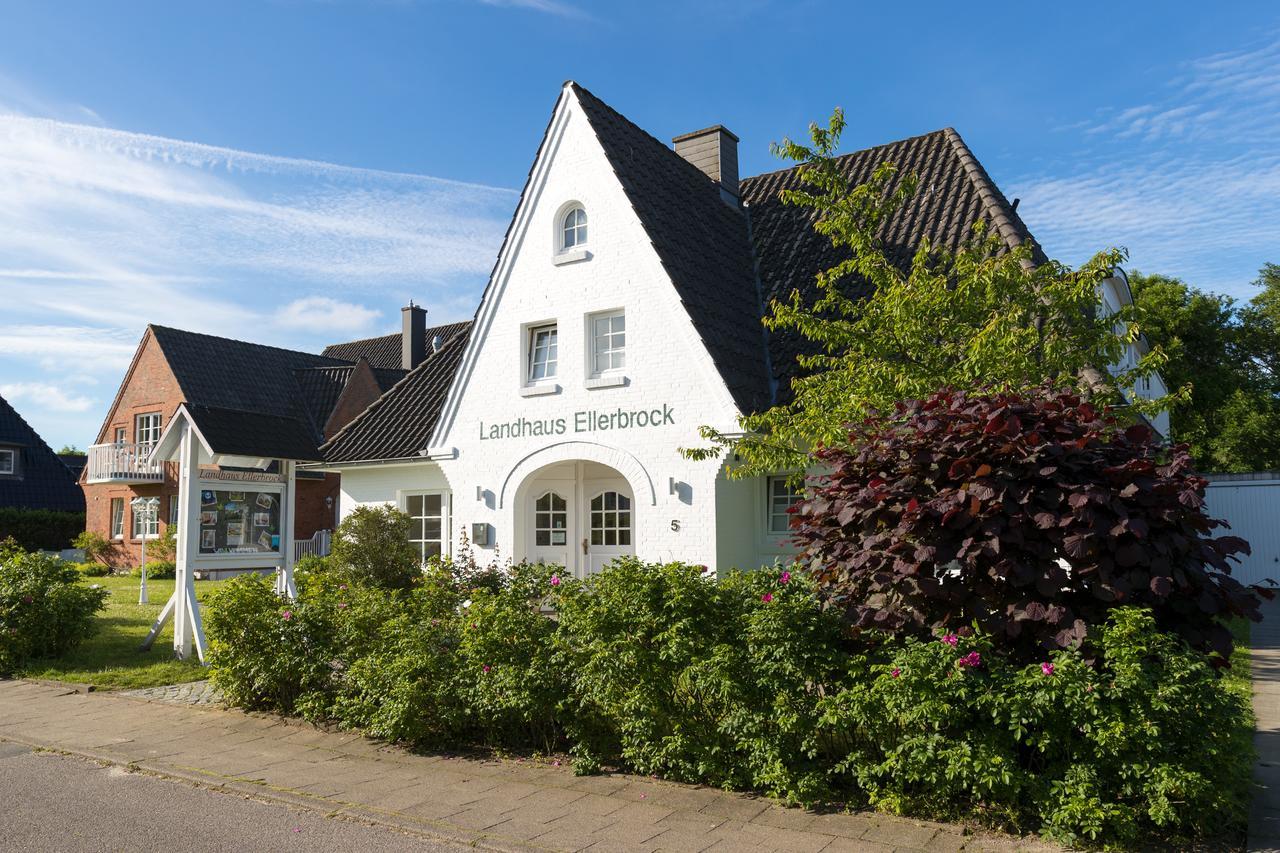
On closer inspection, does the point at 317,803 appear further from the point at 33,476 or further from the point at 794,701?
the point at 33,476

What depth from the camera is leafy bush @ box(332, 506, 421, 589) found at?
15.1 m

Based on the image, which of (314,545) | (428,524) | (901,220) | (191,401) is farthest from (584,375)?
(191,401)

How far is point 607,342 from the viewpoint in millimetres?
15625

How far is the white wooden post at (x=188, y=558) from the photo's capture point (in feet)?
40.1

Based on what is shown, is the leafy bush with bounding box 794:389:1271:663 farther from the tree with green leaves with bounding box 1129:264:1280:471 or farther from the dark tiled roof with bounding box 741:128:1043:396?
the tree with green leaves with bounding box 1129:264:1280:471

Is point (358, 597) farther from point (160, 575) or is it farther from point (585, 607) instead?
point (160, 575)

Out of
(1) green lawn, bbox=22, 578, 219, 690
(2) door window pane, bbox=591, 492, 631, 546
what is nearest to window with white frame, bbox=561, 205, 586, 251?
(2) door window pane, bbox=591, 492, 631, 546

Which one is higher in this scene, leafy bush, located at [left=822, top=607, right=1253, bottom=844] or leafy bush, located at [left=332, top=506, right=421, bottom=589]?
leafy bush, located at [left=332, top=506, right=421, bottom=589]

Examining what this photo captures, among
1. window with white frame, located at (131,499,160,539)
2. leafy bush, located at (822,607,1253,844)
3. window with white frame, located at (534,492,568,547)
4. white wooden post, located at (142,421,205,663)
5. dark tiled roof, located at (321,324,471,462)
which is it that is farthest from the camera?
window with white frame, located at (131,499,160,539)

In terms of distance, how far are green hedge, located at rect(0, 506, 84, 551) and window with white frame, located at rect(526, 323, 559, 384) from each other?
29.1 metres

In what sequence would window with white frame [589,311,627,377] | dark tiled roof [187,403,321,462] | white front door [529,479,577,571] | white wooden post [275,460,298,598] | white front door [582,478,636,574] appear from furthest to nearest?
white front door [529,479,577,571]
white front door [582,478,636,574]
window with white frame [589,311,627,377]
white wooden post [275,460,298,598]
dark tiled roof [187,403,321,462]

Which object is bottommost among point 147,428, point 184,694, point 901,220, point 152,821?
point 152,821

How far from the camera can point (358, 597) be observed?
944cm

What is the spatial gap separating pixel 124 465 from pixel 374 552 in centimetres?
2294
